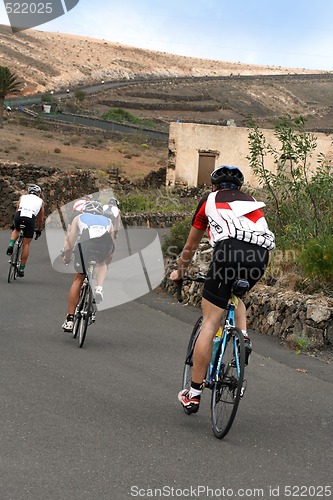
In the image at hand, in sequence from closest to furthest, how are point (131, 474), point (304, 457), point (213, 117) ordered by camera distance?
point (131, 474)
point (304, 457)
point (213, 117)

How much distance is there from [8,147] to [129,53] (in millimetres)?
126226

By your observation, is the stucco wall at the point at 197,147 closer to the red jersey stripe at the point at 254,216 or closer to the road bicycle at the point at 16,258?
the road bicycle at the point at 16,258

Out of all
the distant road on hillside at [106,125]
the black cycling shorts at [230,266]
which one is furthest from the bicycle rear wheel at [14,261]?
the distant road on hillside at [106,125]

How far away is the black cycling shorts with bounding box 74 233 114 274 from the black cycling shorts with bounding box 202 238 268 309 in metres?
3.56

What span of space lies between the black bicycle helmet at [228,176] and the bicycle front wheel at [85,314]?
10.9ft

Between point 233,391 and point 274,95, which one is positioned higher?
point 274,95

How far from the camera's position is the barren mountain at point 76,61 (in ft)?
424

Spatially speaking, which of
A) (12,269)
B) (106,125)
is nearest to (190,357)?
(12,269)

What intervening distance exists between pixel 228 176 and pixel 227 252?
0.61 metres

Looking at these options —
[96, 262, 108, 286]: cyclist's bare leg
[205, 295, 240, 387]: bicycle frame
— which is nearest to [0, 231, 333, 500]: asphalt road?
[205, 295, 240, 387]: bicycle frame

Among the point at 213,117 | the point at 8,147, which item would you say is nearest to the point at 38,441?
the point at 8,147

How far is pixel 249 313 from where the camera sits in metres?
11.1

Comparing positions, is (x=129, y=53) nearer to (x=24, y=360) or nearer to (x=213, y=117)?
(x=213, y=117)

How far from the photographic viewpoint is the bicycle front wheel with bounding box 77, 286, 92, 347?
9203 millimetres
